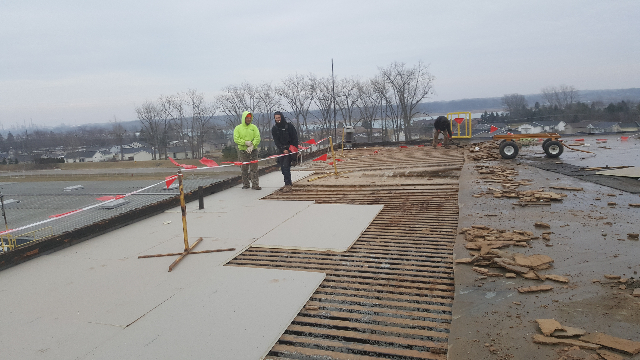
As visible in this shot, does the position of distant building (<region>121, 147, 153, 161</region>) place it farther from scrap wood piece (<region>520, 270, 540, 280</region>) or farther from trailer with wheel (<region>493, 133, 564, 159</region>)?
scrap wood piece (<region>520, 270, 540, 280</region>)

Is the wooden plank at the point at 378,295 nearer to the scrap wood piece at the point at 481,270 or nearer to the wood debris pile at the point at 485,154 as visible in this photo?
the scrap wood piece at the point at 481,270

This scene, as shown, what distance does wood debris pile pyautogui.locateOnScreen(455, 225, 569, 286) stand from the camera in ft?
11.7

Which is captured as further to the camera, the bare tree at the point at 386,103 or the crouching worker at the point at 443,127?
the bare tree at the point at 386,103

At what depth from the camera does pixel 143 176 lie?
64.6ft

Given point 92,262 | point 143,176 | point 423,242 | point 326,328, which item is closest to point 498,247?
point 423,242

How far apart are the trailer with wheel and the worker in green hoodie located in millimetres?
7389

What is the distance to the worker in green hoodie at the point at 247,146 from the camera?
8.48 m

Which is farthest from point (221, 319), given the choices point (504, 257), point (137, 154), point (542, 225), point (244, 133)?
point (137, 154)

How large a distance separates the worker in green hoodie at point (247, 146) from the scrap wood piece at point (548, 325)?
22.4ft

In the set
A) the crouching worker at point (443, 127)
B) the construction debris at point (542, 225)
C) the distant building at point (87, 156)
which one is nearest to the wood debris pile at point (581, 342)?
the construction debris at point (542, 225)

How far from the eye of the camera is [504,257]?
13.1ft

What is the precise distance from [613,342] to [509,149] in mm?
9949

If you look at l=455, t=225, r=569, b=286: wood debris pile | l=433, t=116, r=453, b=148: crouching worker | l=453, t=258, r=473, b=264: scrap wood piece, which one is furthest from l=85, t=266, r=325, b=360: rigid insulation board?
l=433, t=116, r=453, b=148: crouching worker

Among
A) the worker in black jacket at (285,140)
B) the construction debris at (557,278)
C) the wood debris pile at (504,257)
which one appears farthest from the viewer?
the worker in black jacket at (285,140)
